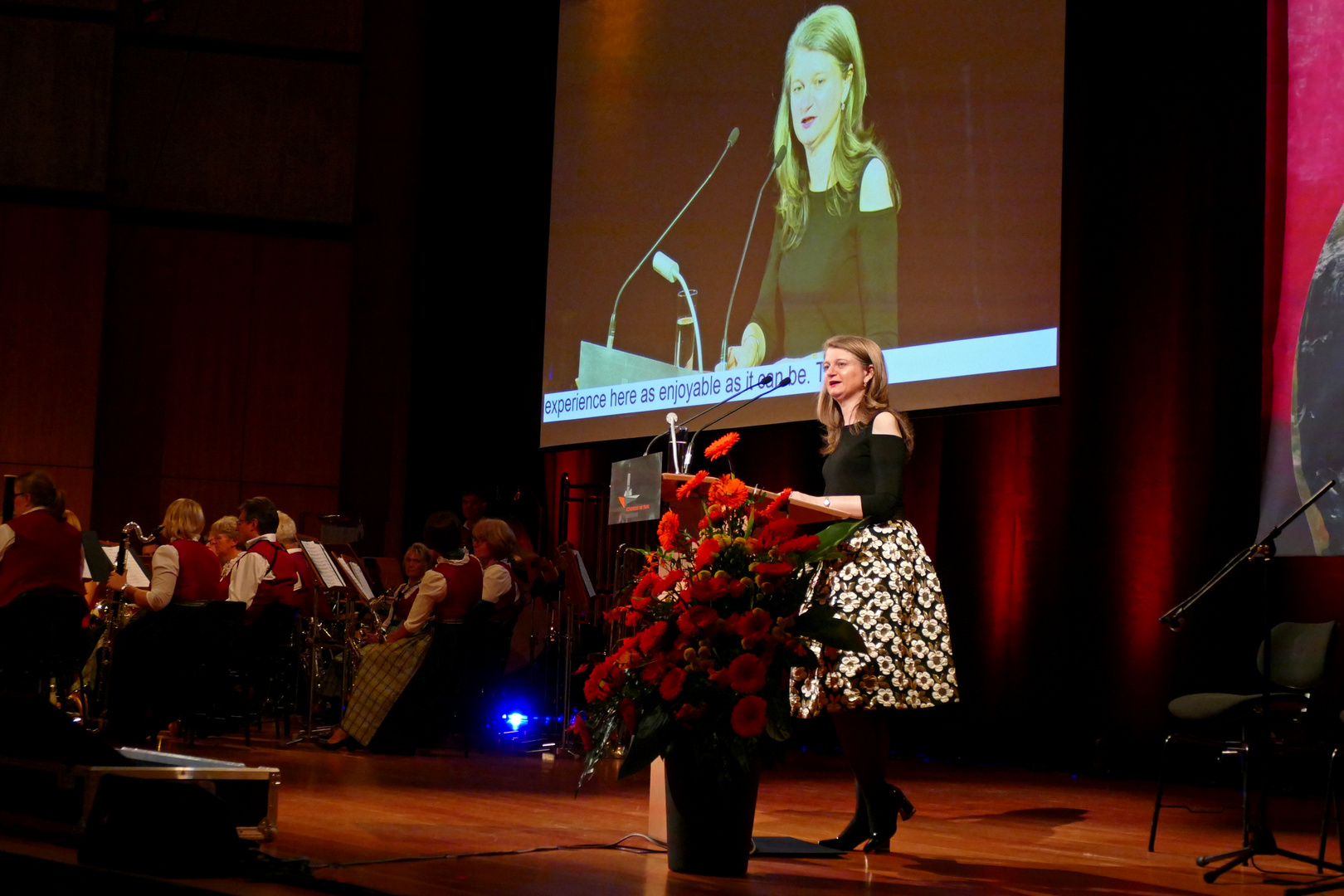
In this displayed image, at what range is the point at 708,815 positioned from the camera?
9.93 feet

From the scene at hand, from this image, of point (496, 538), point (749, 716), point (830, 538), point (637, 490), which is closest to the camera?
point (749, 716)

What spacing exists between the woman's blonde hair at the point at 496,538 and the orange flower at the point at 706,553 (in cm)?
386

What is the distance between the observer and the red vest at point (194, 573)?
615 cm

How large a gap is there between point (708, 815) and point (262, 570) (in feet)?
14.2

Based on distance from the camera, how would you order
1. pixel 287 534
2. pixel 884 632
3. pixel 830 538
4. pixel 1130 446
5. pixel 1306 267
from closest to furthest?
pixel 830 538
pixel 884 632
pixel 1306 267
pixel 1130 446
pixel 287 534

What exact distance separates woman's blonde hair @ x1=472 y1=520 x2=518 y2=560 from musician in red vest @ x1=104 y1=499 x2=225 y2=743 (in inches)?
48.4

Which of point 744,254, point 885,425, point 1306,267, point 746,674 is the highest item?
point 744,254

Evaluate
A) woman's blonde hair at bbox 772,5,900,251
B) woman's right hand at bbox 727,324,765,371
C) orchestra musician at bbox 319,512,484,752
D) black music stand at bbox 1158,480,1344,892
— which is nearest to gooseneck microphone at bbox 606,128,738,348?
woman's blonde hair at bbox 772,5,900,251

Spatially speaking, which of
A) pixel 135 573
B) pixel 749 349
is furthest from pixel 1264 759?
pixel 135 573

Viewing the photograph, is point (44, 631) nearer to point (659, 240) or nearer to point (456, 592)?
point (456, 592)

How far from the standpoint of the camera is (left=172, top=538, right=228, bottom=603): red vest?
6.15 m

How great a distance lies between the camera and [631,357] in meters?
7.07

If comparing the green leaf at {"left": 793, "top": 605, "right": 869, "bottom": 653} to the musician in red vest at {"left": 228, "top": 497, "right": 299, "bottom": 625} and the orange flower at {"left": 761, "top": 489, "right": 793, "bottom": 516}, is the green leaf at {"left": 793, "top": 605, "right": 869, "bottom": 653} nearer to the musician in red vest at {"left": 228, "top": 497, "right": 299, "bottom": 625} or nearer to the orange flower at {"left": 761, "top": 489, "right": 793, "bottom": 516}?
the orange flower at {"left": 761, "top": 489, "right": 793, "bottom": 516}

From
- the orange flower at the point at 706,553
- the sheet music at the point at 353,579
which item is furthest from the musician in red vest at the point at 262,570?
the orange flower at the point at 706,553
